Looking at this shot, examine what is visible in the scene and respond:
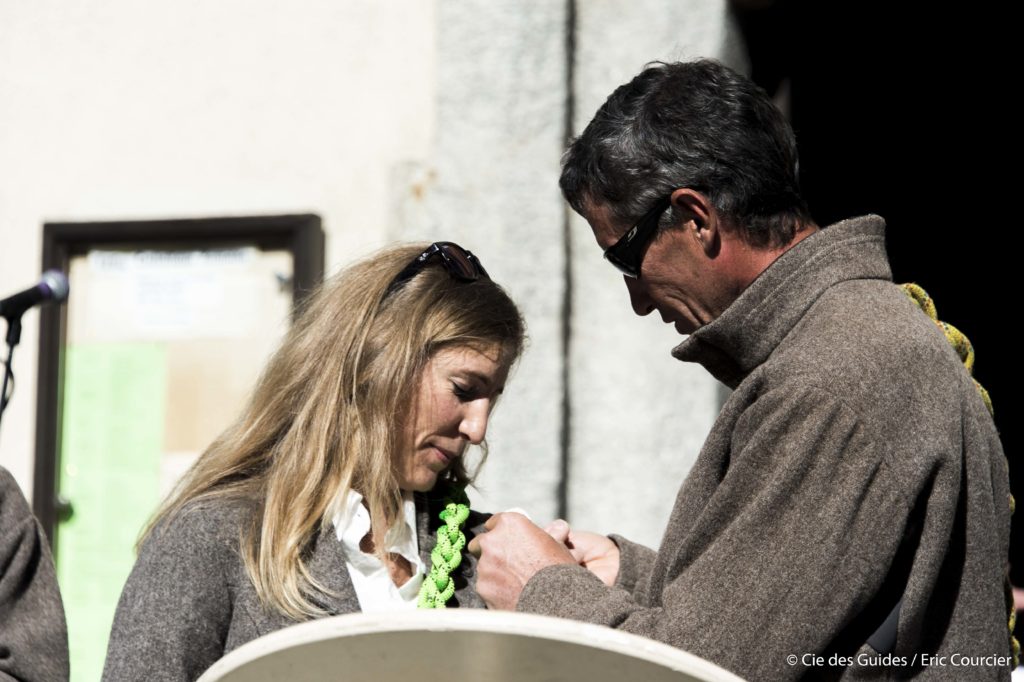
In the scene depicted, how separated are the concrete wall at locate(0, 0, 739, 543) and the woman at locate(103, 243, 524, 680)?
1.32 metres

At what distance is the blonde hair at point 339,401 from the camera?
2.37m

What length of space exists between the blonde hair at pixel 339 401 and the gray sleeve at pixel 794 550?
76 centimetres

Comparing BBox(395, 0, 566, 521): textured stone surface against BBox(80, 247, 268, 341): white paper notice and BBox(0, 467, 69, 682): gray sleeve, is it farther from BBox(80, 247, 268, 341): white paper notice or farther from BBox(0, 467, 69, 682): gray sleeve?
BBox(0, 467, 69, 682): gray sleeve

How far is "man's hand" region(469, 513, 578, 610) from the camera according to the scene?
200 cm

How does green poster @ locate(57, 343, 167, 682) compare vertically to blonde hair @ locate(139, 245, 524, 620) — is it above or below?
below

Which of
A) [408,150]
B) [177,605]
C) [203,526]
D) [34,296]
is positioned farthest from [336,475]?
[408,150]

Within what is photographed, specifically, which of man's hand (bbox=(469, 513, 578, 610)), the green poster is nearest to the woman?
man's hand (bbox=(469, 513, 578, 610))

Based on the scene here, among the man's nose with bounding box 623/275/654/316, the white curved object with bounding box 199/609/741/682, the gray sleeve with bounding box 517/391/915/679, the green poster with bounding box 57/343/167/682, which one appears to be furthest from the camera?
the green poster with bounding box 57/343/167/682

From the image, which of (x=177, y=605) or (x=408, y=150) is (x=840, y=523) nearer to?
(x=177, y=605)

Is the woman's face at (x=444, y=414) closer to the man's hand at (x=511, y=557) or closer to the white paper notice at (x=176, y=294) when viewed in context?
the man's hand at (x=511, y=557)

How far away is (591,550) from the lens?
2.47m

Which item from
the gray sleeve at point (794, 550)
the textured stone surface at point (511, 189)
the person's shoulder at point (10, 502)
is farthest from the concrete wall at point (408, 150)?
the gray sleeve at point (794, 550)

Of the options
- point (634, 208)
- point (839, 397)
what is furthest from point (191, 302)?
point (839, 397)

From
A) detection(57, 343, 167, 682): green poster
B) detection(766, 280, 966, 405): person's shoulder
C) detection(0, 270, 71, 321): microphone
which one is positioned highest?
detection(766, 280, 966, 405): person's shoulder
